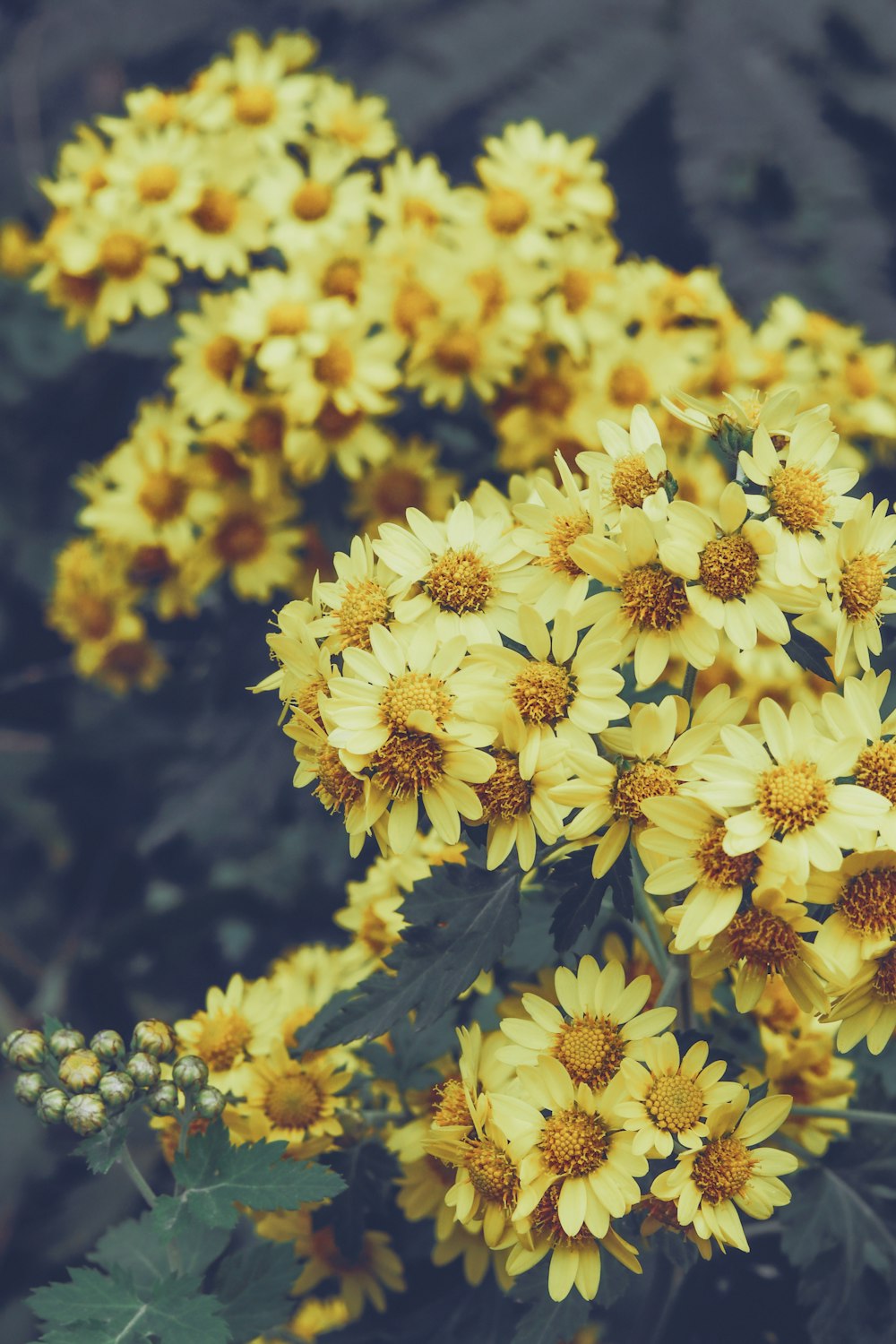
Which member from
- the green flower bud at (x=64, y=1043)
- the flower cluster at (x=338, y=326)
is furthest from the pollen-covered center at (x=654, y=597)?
the flower cluster at (x=338, y=326)

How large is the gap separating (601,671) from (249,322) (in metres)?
1.19

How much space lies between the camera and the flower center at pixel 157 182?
2223 millimetres

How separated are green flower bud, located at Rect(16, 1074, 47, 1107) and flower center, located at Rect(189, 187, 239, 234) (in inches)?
60.3

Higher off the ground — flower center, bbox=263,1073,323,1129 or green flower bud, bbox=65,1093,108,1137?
green flower bud, bbox=65,1093,108,1137

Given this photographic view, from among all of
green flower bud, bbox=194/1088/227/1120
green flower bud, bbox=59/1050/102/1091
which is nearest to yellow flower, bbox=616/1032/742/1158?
green flower bud, bbox=194/1088/227/1120

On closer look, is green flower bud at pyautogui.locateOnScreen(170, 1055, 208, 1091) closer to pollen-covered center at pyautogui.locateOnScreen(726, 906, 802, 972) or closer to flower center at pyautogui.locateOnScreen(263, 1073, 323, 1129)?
flower center at pyautogui.locateOnScreen(263, 1073, 323, 1129)

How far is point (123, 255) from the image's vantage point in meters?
2.21

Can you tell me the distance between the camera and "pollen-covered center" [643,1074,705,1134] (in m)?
1.10

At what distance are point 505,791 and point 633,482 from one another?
1.13 feet

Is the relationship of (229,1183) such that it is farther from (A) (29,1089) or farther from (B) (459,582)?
(B) (459,582)

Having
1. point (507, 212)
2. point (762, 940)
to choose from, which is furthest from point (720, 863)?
point (507, 212)

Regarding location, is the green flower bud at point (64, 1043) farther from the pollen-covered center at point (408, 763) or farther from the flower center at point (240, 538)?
the flower center at point (240, 538)

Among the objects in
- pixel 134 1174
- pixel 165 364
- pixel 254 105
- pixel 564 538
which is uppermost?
pixel 165 364

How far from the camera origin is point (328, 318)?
79.7 inches
